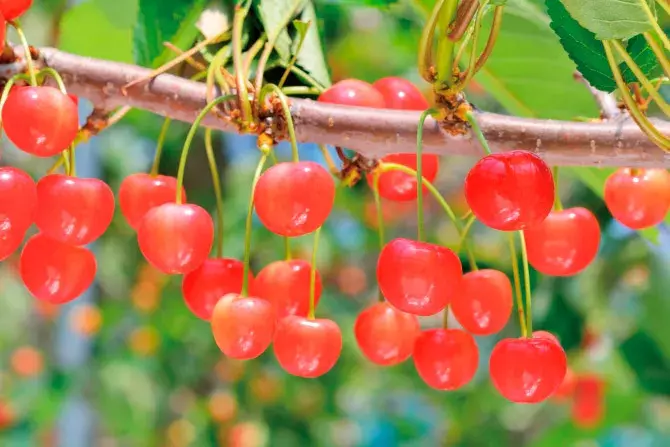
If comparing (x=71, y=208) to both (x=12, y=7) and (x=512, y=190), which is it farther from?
(x=512, y=190)

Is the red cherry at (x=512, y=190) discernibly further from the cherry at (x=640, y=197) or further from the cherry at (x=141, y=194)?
the cherry at (x=141, y=194)

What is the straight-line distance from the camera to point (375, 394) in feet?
13.6

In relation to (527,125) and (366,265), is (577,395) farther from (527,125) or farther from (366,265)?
(527,125)

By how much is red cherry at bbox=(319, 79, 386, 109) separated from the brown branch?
0.19 ft

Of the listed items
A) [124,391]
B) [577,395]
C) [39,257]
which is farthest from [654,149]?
[124,391]

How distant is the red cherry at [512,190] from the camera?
1.69 feet

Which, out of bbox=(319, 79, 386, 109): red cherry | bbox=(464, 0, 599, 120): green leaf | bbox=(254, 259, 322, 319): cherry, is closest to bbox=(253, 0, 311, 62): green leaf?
bbox=(319, 79, 386, 109): red cherry

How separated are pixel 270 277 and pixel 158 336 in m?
2.26

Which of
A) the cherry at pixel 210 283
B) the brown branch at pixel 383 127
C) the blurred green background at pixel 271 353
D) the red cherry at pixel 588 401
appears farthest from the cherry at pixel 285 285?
the red cherry at pixel 588 401

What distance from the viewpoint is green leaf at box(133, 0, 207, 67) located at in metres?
0.88

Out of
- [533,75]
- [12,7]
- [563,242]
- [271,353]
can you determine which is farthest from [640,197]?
[271,353]

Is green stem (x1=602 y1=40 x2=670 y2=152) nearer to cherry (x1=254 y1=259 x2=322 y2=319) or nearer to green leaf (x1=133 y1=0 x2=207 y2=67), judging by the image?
cherry (x1=254 y1=259 x2=322 y2=319)

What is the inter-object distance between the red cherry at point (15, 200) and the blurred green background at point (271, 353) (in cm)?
119

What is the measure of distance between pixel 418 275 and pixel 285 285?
17cm
